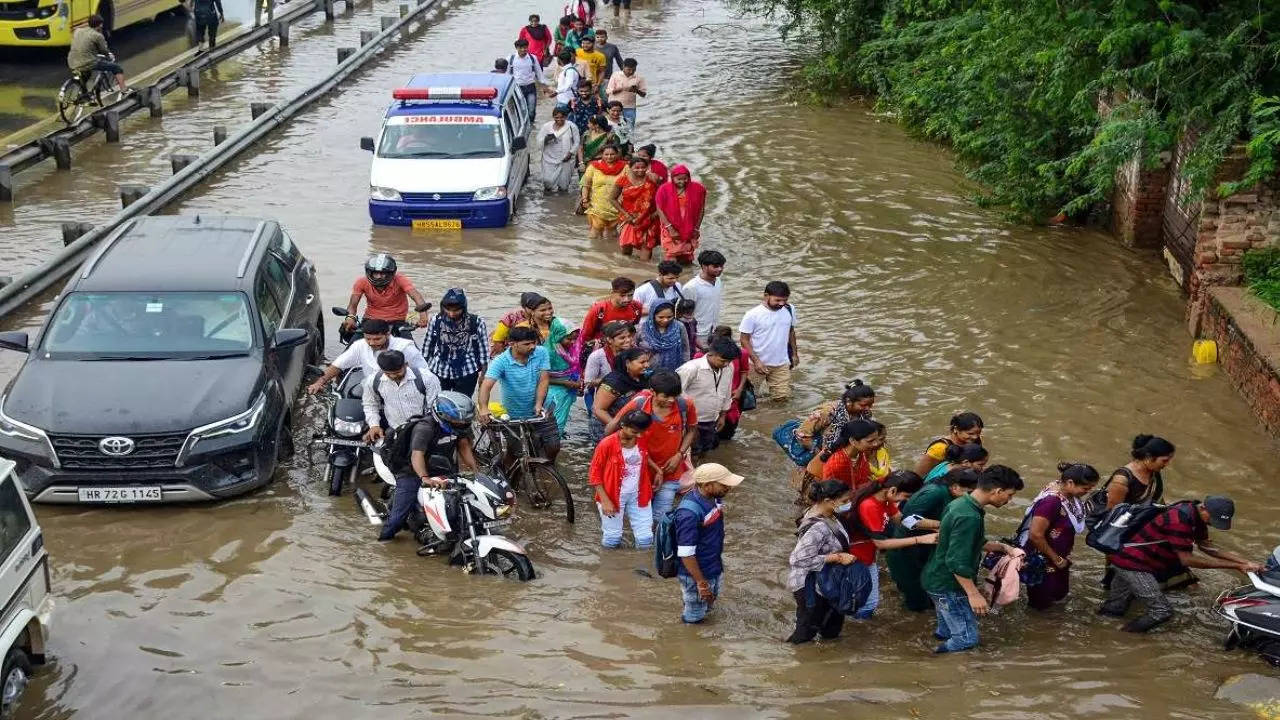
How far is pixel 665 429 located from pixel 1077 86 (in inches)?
338

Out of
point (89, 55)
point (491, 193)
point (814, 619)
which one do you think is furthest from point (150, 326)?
point (89, 55)

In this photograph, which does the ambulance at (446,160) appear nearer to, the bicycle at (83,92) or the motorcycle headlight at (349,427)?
the bicycle at (83,92)

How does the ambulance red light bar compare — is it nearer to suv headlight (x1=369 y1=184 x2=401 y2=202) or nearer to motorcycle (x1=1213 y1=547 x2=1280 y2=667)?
suv headlight (x1=369 y1=184 x2=401 y2=202)

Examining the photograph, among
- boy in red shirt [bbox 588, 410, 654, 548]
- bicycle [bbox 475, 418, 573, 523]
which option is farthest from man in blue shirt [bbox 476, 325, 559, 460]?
boy in red shirt [bbox 588, 410, 654, 548]

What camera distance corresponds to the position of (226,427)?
11.1 meters

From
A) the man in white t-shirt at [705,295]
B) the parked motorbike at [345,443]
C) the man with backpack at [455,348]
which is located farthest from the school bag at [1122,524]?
the parked motorbike at [345,443]

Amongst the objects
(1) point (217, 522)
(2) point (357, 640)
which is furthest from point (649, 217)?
(2) point (357, 640)

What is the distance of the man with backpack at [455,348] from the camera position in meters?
12.1

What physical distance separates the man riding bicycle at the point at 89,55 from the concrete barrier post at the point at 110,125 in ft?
2.98

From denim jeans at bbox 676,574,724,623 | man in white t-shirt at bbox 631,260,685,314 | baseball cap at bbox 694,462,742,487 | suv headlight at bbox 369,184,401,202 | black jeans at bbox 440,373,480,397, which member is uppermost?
man in white t-shirt at bbox 631,260,685,314

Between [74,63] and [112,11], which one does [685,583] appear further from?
[112,11]

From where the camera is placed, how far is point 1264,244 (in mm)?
15164

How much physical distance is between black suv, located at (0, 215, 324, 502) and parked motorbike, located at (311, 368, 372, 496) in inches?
18.0

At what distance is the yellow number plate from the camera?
18984 millimetres
